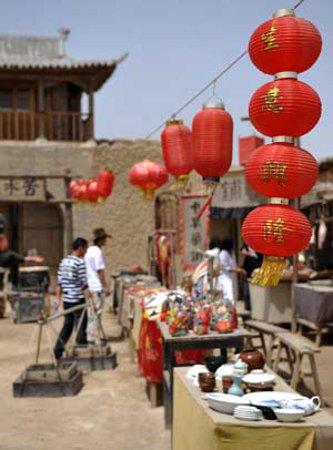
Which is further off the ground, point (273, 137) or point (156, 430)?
point (273, 137)

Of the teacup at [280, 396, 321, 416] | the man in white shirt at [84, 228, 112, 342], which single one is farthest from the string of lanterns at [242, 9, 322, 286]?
the man in white shirt at [84, 228, 112, 342]

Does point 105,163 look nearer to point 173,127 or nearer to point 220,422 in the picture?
point 173,127

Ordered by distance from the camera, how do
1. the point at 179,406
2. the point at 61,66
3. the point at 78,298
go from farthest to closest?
1. the point at 61,66
2. the point at 78,298
3. the point at 179,406

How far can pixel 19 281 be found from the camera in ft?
48.0

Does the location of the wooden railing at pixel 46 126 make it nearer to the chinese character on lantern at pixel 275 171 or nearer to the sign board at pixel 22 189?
the sign board at pixel 22 189

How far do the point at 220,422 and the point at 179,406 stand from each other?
103 centimetres

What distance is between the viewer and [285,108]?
381cm

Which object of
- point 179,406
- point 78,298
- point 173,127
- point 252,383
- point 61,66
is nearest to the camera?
point 252,383

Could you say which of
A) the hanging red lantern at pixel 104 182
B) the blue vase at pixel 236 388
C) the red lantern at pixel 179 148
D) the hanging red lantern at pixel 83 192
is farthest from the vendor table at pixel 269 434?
the hanging red lantern at pixel 83 192

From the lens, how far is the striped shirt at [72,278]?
8383 mm

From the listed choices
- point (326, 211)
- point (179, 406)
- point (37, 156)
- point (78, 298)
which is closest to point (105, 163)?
point (37, 156)

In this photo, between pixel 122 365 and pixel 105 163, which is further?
pixel 105 163

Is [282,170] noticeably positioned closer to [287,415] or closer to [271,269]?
[271,269]

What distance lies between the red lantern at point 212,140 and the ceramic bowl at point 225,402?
7.87 feet
